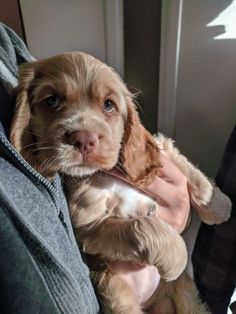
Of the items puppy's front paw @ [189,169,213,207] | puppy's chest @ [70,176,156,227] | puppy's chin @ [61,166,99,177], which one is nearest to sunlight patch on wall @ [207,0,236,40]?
puppy's front paw @ [189,169,213,207]

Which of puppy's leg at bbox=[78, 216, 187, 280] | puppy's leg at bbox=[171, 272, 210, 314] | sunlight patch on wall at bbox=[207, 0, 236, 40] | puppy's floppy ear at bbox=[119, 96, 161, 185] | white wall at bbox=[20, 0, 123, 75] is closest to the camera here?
puppy's leg at bbox=[78, 216, 187, 280]

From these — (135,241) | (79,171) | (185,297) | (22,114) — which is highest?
(22,114)

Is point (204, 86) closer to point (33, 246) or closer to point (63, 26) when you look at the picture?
point (63, 26)

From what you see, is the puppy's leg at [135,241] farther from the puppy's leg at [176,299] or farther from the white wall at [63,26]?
the white wall at [63,26]

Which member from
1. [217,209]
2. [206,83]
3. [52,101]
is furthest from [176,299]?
[206,83]

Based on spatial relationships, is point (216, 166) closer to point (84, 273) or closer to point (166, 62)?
point (166, 62)

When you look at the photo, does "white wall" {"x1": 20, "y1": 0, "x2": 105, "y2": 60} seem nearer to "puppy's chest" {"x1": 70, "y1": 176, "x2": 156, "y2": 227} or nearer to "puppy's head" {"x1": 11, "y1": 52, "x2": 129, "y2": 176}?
"puppy's head" {"x1": 11, "y1": 52, "x2": 129, "y2": 176}

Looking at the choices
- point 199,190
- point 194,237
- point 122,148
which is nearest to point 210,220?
point 199,190
